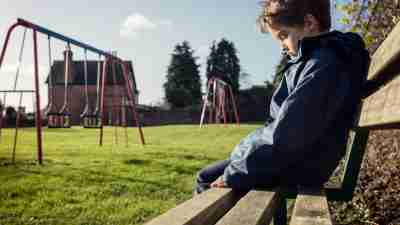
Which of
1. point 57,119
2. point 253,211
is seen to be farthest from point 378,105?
point 57,119

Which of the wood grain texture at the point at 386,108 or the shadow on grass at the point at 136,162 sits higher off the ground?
the wood grain texture at the point at 386,108

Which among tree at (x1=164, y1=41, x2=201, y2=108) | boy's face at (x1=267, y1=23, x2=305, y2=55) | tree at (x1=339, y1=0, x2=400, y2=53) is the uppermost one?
A: tree at (x1=164, y1=41, x2=201, y2=108)

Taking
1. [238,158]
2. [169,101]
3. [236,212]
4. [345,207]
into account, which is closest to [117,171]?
[345,207]

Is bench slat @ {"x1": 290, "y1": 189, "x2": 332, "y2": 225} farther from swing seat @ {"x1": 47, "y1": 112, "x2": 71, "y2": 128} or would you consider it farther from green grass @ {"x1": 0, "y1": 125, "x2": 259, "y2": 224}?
swing seat @ {"x1": 47, "y1": 112, "x2": 71, "y2": 128}

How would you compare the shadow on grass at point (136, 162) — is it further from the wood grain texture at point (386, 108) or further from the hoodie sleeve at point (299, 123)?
the wood grain texture at point (386, 108)

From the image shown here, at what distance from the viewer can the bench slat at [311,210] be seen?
1188 mm

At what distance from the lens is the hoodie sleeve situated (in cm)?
169

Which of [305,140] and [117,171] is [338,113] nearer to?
[305,140]

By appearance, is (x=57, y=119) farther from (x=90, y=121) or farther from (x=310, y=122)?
(x=310, y=122)

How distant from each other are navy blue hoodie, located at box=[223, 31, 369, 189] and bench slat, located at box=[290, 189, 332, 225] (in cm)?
18

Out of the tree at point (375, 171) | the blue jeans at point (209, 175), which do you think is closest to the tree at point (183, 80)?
the tree at point (375, 171)

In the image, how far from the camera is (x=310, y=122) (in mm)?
1698

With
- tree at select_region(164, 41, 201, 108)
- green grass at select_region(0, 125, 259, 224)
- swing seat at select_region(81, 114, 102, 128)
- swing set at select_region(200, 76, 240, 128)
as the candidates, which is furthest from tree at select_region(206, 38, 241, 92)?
green grass at select_region(0, 125, 259, 224)

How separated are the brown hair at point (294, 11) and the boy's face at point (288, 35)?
3cm
